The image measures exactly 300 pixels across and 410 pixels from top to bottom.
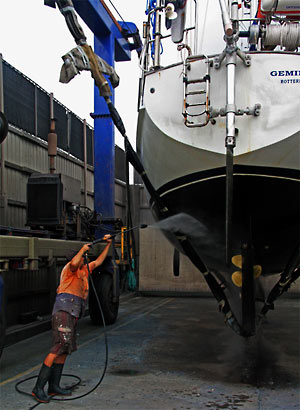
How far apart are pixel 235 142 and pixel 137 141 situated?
1.74 metres

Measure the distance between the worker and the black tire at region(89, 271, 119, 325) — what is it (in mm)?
3094

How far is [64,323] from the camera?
414 cm

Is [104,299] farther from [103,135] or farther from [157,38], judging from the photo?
[157,38]

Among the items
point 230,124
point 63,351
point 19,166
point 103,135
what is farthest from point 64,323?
point 103,135

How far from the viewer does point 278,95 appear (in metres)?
4.11

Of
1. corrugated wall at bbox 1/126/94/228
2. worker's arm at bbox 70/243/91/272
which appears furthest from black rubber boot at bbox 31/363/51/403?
corrugated wall at bbox 1/126/94/228

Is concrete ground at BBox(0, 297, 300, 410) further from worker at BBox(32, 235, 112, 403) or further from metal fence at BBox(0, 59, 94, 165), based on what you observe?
metal fence at BBox(0, 59, 94, 165)

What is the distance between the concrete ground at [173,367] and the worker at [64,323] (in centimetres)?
19

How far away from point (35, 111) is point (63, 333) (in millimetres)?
6228

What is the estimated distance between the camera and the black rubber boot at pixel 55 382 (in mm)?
4152

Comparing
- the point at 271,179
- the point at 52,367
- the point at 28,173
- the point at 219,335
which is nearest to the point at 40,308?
the point at 28,173

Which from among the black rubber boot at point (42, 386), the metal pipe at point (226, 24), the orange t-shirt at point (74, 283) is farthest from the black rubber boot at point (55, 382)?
the metal pipe at point (226, 24)

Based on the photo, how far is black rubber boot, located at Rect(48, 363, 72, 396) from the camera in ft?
13.6

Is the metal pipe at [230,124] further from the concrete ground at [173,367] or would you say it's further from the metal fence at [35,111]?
the metal fence at [35,111]
